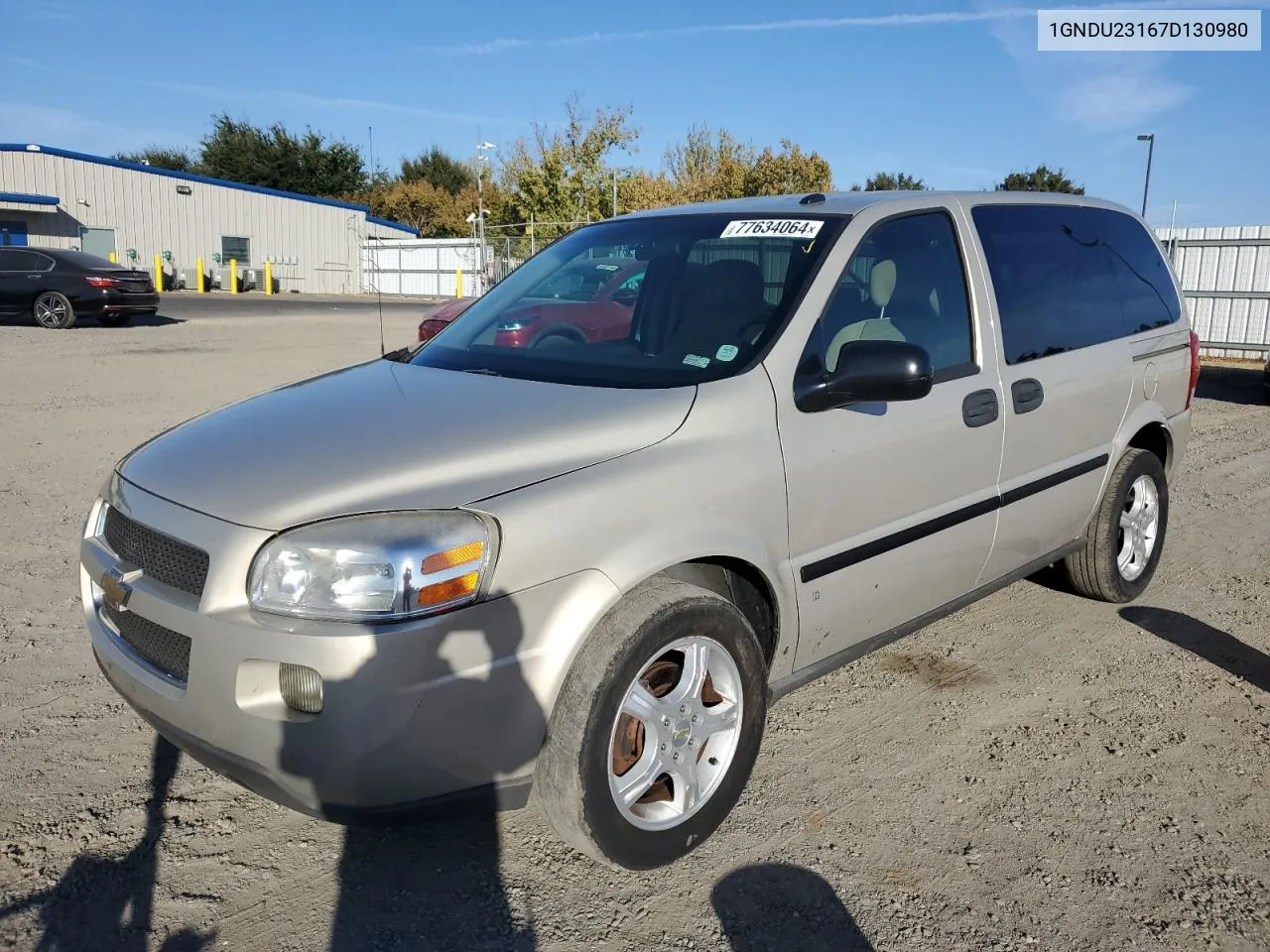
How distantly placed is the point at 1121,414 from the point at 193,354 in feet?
47.0

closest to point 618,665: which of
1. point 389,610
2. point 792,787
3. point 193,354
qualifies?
point 389,610

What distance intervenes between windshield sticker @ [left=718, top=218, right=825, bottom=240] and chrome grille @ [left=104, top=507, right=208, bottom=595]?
208 centimetres

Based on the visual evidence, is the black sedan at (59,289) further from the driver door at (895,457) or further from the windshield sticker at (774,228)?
the driver door at (895,457)

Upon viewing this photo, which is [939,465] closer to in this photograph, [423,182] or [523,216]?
[523,216]

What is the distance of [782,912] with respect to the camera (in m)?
2.63

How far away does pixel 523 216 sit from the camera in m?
37.2

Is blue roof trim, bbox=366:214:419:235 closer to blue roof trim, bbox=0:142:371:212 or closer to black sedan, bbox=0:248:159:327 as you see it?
blue roof trim, bbox=0:142:371:212

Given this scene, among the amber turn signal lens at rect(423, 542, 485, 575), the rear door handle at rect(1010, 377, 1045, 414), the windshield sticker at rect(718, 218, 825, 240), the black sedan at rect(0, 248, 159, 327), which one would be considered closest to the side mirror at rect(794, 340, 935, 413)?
the windshield sticker at rect(718, 218, 825, 240)

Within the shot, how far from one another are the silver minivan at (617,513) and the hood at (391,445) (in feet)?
0.04

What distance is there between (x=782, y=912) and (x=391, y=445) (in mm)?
1577

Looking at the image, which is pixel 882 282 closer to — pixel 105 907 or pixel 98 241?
pixel 105 907

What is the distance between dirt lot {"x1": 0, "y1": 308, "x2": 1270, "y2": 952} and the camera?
257 centimetres

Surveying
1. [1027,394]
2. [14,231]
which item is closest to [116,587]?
[1027,394]

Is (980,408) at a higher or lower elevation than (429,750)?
higher
